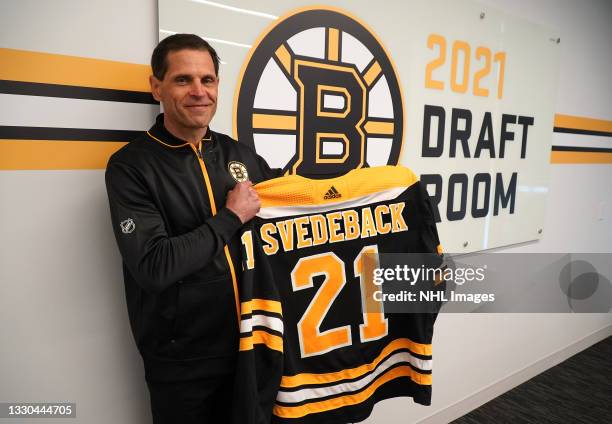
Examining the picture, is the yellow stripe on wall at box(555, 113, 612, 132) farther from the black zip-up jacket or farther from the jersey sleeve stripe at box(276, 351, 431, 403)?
the black zip-up jacket

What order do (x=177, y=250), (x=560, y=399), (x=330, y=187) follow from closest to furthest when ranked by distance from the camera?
(x=177, y=250) → (x=330, y=187) → (x=560, y=399)

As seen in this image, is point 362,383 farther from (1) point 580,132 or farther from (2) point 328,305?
(1) point 580,132

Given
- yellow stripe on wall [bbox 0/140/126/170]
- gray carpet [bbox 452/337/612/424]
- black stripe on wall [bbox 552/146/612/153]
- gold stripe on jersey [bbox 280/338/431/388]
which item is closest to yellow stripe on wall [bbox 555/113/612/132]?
black stripe on wall [bbox 552/146/612/153]

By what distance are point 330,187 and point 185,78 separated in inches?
17.9

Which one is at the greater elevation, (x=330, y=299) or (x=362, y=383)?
(x=330, y=299)

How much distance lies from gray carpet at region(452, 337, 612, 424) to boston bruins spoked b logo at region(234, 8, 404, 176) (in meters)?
1.50

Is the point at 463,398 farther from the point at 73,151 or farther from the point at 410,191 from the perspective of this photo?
the point at 73,151

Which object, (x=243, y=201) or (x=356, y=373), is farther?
(x=356, y=373)

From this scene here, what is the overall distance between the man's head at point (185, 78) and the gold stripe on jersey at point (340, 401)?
2.47ft

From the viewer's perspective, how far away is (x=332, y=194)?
1168 millimetres

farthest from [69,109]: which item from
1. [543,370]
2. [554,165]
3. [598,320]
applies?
[598,320]

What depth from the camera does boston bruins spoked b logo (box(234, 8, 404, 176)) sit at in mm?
1307

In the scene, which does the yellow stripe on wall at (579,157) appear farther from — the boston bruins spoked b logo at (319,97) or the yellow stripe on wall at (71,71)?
the yellow stripe on wall at (71,71)

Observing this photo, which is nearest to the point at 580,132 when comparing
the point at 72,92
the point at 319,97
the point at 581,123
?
the point at 581,123
